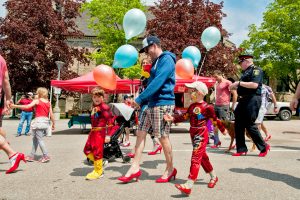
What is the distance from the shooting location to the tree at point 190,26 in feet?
92.9

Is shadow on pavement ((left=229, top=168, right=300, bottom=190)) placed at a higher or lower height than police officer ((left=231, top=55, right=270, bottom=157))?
lower

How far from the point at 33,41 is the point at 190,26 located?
13.4 m

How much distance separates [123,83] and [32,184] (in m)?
9.31

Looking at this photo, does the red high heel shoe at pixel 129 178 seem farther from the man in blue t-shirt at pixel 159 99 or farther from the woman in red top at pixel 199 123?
the woman in red top at pixel 199 123

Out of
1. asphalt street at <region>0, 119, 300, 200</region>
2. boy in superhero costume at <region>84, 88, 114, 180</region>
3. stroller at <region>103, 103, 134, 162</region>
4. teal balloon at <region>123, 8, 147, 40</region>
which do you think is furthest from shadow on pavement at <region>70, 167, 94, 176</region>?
teal balloon at <region>123, 8, 147, 40</region>

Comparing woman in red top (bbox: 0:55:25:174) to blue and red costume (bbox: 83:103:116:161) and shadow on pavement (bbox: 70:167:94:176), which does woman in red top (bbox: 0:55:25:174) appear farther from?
blue and red costume (bbox: 83:103:116:161)

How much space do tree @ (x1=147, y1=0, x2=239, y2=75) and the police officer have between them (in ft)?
69.8

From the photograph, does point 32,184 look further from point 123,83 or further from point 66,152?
point 123,83

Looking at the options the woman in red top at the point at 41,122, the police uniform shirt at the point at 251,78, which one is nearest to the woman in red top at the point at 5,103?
the woman in red top at the point at 41,122

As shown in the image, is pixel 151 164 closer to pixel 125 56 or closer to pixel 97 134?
pixel 97 134

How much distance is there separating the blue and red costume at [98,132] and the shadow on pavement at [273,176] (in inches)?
89.0

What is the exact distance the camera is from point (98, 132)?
508 cm

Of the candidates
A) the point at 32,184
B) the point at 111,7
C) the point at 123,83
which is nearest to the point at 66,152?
the point at 32,184

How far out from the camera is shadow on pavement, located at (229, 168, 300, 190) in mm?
4661
